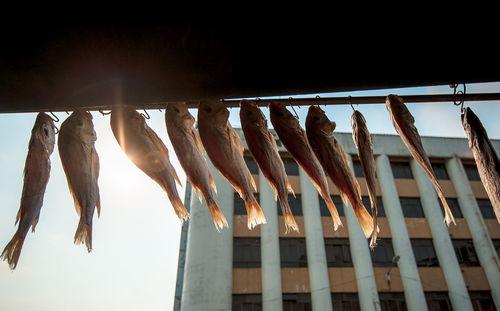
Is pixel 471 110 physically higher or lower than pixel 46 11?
higher

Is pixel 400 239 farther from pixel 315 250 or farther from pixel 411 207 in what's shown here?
pixel 315 250

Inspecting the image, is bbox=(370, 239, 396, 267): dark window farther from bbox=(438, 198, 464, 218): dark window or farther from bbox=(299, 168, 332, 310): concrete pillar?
bbox=(438, 198, 464, 218): dark window

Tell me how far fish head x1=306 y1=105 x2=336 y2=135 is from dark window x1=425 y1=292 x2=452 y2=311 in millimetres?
20546

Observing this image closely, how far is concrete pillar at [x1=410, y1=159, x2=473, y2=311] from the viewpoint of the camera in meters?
17.5

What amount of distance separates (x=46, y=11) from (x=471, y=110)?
2388 millimetres

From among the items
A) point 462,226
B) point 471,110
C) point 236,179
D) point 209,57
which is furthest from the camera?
point 462,226

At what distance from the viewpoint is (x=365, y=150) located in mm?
1868

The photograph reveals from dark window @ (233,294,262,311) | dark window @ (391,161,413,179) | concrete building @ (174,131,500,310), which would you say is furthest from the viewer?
dark window @ (391,161,413,179)

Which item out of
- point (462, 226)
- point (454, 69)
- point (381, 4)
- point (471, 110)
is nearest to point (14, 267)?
point (381, 4)

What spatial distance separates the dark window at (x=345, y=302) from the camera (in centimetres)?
1712

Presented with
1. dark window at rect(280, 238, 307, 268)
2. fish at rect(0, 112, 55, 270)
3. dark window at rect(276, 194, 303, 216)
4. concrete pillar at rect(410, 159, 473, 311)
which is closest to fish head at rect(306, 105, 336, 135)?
fish at rect(0, 112, 55, 270)

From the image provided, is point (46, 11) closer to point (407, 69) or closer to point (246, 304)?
point (407, 69)

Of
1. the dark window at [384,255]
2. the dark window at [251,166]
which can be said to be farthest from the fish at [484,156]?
the dark window at [251,166]

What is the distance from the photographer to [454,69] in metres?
1.40
